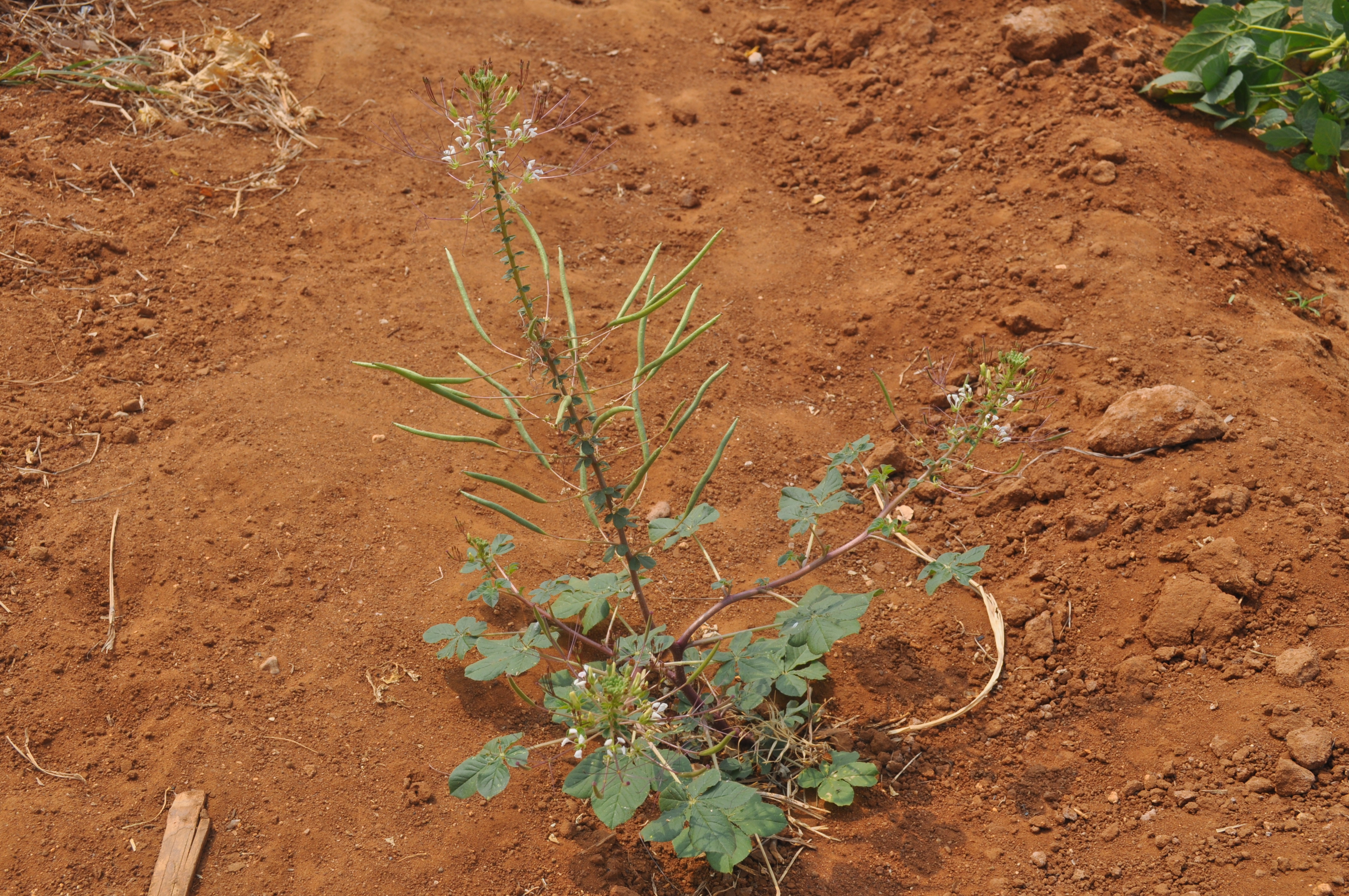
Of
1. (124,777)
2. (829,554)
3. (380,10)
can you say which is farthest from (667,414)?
(380,10)

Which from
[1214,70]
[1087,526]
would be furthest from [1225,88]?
[1087,526]

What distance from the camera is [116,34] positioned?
3.99 m

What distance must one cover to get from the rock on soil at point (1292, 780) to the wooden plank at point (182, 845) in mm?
2225

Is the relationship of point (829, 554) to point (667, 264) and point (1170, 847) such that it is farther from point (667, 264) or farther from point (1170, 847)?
point (667, 264)

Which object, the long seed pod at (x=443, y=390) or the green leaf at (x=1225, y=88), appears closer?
the long seed pod at (x=443, y=390)

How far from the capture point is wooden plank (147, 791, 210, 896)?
1.86 m

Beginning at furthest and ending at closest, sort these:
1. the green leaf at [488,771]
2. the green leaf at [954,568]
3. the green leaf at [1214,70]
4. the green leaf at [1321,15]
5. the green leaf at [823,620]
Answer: the green leaf at [1321,15] → the green leaf at [1214,70] → the green leaf at [954,568] → the green leaf at [823,620] → the green leaf at [488,771]

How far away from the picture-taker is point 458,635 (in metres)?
2.11

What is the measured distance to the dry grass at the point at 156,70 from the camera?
370 centimetres

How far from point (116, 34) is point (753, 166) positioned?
9.11 feet

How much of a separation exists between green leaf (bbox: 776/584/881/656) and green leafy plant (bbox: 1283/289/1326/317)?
7.20ft

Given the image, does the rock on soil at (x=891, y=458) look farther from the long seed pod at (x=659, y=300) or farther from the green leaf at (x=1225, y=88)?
the green leaf at (x=1225, y=88)

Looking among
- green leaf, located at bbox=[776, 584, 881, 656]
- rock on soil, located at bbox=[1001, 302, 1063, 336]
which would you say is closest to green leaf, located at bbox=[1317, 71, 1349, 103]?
rock on soil, located at bbox=[1001, 302, 1063, 336]

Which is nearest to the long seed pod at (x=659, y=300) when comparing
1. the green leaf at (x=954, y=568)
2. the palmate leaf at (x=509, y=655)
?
the palmate leaf at (x=509, y=655)
